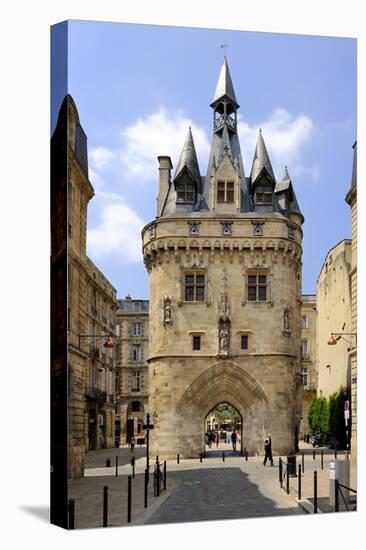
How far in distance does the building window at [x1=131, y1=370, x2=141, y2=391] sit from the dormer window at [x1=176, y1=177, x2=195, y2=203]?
6824 mm

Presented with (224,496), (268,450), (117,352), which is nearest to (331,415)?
(268,450)

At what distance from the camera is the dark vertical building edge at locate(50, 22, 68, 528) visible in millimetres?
13719

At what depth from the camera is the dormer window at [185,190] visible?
19.0 metres

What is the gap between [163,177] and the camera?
55.4 ft

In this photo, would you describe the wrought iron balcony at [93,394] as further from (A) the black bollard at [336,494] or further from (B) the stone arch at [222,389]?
(B) the stone arch at [222,389]

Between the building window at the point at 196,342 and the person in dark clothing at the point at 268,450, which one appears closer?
the person in dark clothing at the point at 268,450

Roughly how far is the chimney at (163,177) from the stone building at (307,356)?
543 centimetres

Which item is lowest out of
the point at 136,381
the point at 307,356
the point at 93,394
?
the point at 136,381

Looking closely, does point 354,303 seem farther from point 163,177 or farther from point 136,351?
point 136,351

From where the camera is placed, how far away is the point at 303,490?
18.1m

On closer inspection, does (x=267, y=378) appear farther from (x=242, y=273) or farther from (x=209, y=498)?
(x=209, y=498)

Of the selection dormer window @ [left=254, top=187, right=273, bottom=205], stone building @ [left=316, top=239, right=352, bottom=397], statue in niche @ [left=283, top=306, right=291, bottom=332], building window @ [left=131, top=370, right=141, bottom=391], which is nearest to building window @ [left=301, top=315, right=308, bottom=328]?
statue in niche @ [left=283, top=306, right=291, bottom=332]

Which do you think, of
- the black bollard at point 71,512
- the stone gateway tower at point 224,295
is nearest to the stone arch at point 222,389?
the stone gateway tower at point 224,295

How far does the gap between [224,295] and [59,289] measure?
764 cm
